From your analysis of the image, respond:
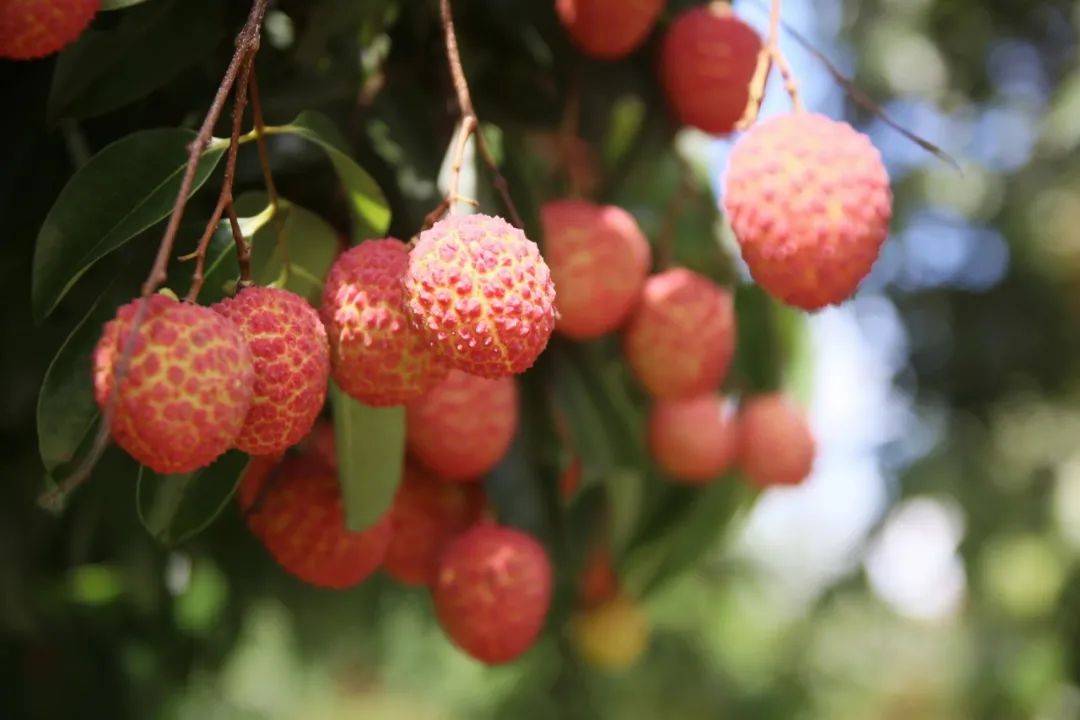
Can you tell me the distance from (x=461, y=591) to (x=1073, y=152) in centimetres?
247

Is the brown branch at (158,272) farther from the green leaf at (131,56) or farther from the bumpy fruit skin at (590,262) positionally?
the bumpy fruit skin at (590,262)

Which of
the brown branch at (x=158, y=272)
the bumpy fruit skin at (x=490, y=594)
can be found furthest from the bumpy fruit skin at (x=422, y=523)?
the brown branch at (x=158, y=272)

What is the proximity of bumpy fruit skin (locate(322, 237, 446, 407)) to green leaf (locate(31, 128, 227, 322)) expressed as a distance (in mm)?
91

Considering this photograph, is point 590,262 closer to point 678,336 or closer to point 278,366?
point 678,336

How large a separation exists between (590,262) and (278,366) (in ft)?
1.40

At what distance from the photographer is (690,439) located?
3.88 ft

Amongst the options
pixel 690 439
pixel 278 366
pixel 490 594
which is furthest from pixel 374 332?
pixel 690 439

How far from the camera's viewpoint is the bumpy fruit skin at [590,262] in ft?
3.11

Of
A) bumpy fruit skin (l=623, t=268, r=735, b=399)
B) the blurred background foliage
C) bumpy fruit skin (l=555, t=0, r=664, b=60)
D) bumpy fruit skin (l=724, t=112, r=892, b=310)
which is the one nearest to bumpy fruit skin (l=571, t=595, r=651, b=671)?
the blurred background foliage

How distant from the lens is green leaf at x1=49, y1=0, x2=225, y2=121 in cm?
76

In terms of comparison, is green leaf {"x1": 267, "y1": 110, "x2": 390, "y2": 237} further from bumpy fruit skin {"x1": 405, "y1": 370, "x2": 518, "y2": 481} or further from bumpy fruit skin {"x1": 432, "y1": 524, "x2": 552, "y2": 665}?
bumpy fruit skin {"x1": 432, "y1": 524, "x2": 552, "y2": 665}

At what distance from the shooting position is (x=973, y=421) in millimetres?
3217

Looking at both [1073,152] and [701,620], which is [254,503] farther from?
[701,620]

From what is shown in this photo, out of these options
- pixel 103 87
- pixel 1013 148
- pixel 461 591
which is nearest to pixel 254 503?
pixel 461 591
